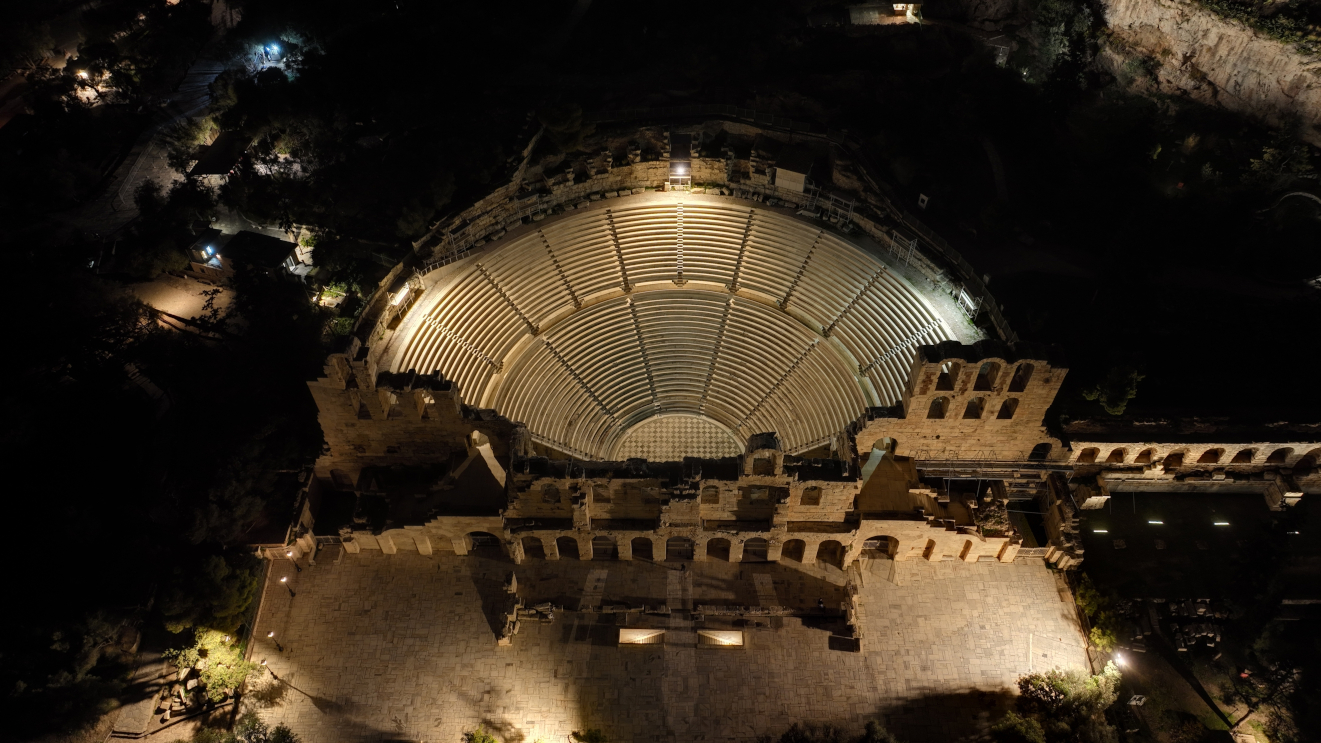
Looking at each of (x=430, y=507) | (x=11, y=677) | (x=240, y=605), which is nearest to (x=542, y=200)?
(x=430, y=507)

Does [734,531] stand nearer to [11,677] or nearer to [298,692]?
[298,692]

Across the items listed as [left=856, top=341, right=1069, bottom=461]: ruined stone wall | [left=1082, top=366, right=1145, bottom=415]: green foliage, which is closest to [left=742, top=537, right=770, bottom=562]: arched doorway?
[left=856, top=341, right=1069, bottom=461]: ruined stone wall

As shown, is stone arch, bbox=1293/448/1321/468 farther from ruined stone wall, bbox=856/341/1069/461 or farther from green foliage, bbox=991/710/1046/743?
green foliage, bbox=991/710/1046/743

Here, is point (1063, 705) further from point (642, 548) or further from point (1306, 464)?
point (1306, 464)

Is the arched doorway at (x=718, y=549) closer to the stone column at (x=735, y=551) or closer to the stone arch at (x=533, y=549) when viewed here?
the stone column at (x=735, y=551)

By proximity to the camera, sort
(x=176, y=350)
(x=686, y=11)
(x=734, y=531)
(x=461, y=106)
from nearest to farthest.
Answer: (x=734, y=531), (x=176, y=350), (x=461, y=106), (x=686, y=11)

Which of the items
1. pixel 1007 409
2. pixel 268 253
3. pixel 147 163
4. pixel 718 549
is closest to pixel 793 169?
pixel 1007 409

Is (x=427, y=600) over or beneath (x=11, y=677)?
over
